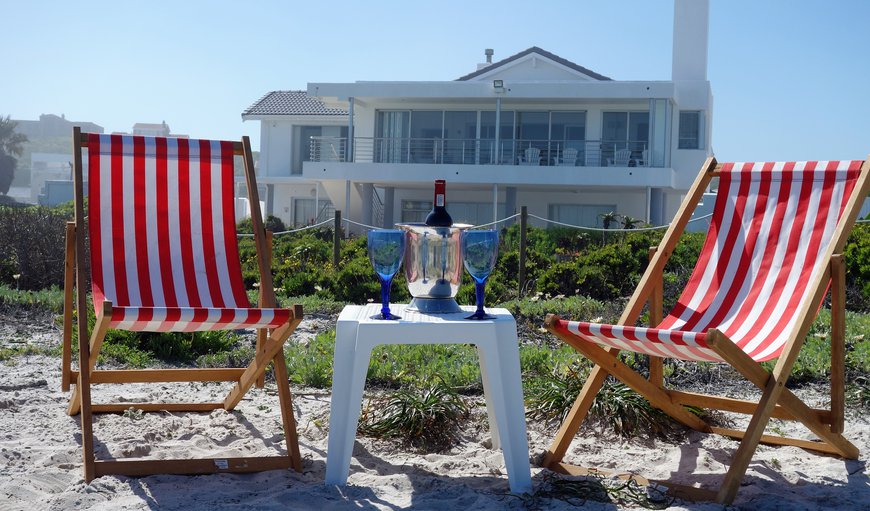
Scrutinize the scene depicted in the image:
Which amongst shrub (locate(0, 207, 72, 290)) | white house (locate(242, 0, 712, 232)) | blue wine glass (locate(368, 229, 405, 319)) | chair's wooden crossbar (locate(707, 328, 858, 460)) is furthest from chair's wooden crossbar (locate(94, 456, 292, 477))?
white house (locate(242, 0, 712, 232))

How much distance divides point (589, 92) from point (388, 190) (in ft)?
17.1

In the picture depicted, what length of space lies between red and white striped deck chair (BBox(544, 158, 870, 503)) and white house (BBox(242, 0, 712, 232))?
14551 millimetres

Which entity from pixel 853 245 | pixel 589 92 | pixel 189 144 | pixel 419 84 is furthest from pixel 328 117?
pixel 189 144

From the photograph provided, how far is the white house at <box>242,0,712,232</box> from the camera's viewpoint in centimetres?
1842

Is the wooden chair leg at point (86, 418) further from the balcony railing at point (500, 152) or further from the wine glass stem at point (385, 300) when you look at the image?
the balcony railing at point (500, 152)

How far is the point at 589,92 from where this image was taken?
18375 mm

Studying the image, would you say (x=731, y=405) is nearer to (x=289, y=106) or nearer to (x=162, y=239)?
(x=162, y=239)

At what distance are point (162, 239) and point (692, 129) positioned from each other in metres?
18.1

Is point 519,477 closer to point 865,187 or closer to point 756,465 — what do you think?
point 756,465

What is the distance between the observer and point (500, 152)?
63.7 feet

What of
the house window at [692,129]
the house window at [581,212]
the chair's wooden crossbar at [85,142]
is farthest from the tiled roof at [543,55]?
the chair's wooden crossbar at [85,142]

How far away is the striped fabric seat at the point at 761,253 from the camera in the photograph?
10.7ft

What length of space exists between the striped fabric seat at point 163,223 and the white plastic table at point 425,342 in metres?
0.91

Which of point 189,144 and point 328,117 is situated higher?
point 328,117
